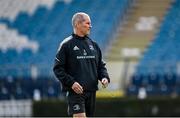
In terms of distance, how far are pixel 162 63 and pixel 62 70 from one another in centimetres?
1313

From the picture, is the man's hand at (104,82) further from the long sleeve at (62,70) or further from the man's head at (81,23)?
the man's head at (81,23)

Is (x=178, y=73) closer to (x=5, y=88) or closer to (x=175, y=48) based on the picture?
(x=175, y=48)

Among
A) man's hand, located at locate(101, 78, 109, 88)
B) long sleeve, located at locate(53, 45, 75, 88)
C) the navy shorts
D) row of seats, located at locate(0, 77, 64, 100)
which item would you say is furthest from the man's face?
row of seats, located at locate(0, 77, 64, 100)

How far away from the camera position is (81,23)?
7598 mm

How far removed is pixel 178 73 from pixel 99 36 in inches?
160

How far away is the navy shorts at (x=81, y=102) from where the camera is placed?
7703 millimetres

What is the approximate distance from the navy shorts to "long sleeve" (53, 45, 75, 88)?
184 millimetres

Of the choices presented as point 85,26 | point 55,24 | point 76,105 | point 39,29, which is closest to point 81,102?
point 76,105

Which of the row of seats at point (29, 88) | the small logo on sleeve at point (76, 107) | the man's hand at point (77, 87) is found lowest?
the row of seats at point (29, 88)

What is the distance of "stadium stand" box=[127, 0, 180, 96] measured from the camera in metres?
19.7

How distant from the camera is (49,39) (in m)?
23.4

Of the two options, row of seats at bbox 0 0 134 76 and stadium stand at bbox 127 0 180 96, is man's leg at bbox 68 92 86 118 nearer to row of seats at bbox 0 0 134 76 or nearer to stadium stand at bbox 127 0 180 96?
stadium stand at bbox 127 0 180 96

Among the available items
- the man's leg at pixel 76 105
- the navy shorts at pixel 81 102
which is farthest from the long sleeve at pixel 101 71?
the man's leg at pixel 76 105

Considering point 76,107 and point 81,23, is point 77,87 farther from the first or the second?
point 81,23
